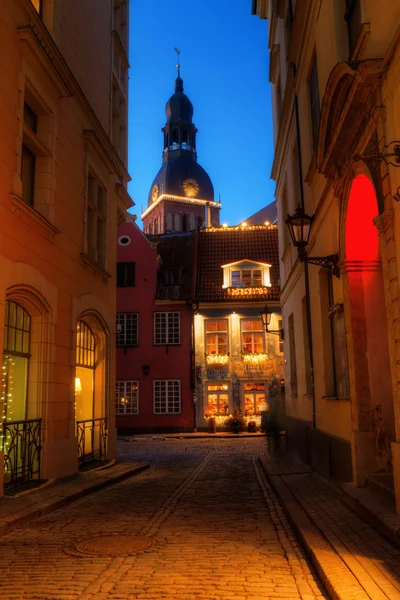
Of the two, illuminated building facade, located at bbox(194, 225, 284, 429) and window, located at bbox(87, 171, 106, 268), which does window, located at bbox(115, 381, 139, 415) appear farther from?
window, located at bbox(87, 171, 106, 268)

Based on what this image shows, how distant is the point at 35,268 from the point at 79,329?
348cm

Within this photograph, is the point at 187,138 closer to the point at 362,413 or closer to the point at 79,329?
the point at 79,329

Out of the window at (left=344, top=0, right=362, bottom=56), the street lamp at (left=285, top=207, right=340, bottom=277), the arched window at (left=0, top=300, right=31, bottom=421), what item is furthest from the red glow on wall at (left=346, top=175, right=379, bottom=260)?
the arched window at (left=0, top=300, right=31, bottom=421)

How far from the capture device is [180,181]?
8512cm

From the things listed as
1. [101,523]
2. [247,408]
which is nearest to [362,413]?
[101,523]

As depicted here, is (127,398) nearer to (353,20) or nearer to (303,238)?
(303,238)

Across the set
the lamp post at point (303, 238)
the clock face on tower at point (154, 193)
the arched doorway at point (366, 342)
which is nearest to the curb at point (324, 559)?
the arched doorway at point (366, 342)

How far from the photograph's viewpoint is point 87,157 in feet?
44.7

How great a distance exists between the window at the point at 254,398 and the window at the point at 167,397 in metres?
3.55

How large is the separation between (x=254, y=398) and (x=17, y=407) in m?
20.8

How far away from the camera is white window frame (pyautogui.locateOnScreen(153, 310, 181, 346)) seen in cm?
3047

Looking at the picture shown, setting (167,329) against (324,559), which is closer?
(324,559)

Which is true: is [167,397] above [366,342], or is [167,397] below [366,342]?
below

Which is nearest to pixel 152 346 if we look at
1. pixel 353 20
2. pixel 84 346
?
pixel 84 346
